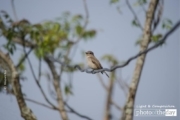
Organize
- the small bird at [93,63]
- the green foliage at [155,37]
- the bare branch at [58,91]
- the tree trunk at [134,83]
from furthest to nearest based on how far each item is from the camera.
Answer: the bare branch at [58,91], the green foliage at [155,37], the tree trunk at [134,83], the small bird at [93,63]

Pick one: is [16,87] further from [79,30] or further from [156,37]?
[156,37]

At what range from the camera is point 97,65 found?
2180mm

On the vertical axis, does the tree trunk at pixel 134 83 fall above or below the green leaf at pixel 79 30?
below

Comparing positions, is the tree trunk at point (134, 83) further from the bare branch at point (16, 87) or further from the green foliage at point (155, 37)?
the bare branch at point (16, 87)

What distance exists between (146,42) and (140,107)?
0.48m

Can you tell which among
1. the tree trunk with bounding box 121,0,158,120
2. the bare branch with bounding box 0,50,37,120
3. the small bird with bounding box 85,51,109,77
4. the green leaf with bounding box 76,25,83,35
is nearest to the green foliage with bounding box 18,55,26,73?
the bare branch with bounding box 0,50,37,120

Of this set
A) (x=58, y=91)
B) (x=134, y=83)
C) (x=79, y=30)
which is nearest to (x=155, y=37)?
(x=134, y=83)

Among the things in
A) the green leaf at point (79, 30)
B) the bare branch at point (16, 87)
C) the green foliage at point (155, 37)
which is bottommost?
the bare branch at point (16, 87)

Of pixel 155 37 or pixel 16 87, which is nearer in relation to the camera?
pixel 155 37

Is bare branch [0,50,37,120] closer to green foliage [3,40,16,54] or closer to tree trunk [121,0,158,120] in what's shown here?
green foliage [3,40,16,54]

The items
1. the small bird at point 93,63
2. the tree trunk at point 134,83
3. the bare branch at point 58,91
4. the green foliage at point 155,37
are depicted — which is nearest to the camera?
the small bird at point 93,63

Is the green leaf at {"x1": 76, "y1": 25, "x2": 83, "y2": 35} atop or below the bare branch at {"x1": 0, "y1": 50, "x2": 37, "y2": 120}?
atop

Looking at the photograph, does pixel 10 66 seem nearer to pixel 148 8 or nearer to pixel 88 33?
A: pixel 88 33

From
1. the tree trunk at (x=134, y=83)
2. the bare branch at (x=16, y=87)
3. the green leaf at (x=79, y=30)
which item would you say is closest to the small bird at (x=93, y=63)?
the tree trunk at (x=134, y=83)
